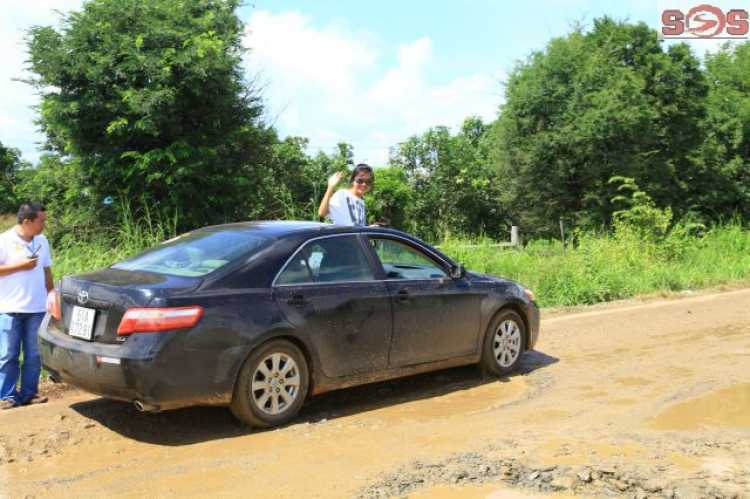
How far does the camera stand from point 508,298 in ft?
23.7

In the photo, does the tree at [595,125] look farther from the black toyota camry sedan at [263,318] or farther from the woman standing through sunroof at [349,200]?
the black toyota camry sedan at [263,318]

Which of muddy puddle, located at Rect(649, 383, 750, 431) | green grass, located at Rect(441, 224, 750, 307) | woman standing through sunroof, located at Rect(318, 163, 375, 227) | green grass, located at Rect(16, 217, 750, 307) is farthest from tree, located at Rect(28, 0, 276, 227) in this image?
muddy puddle, located at Rect(649, 383, 750, 431)

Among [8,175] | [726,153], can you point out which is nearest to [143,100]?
[8,175]

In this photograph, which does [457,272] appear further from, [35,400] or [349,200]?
[35,400]

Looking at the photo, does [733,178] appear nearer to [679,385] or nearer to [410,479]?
[679,385]

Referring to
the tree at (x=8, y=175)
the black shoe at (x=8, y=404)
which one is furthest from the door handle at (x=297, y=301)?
the tree at (x=8, y=175)

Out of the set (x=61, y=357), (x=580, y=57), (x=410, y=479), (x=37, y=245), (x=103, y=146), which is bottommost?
(x=410, y=479)

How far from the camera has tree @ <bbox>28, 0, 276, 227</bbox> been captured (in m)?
15.6

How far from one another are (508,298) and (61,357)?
4.09 metres

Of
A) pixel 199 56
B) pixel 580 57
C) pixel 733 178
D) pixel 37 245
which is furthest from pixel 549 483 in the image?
pixel 733 178

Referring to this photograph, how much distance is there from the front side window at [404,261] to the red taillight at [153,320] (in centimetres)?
200

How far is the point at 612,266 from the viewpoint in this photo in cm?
1452

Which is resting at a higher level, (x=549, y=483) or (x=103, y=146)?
(x=103, y=146)

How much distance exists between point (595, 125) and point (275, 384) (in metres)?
19.0
